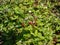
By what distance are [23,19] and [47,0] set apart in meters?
1.20

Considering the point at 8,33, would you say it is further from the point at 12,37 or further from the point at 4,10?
the point at 4,10

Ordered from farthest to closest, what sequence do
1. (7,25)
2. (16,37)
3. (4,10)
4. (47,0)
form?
(47,0) → (4,10) → (7,25) → (16,37)

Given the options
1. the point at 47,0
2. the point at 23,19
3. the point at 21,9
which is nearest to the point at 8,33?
the point at 23,19

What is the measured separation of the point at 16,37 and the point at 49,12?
1.35 metres

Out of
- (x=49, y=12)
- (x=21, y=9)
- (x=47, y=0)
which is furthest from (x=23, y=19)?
(x=47, y=0)

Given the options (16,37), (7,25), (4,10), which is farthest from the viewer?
(4,10)

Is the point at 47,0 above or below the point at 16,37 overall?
above

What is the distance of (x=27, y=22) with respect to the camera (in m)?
4.88

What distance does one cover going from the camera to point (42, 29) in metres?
4.69

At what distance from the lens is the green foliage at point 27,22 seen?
452 centimetres

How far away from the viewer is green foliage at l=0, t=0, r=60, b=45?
4520 mm

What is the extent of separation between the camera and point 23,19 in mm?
5039

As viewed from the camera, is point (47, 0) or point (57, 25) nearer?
point (57, 25)

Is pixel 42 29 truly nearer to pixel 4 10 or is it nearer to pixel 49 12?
pixel 49 12
